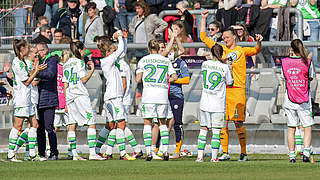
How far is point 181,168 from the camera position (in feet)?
37.3

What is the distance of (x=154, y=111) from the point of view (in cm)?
1313

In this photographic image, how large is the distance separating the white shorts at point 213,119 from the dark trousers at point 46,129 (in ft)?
9.61

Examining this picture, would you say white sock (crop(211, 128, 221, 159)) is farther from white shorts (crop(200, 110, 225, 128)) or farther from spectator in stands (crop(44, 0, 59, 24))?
spectator in stands (crop(44, 0, 59, 24))

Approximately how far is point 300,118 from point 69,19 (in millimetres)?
8753

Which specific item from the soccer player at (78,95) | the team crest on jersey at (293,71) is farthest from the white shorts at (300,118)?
the soccer player at (78,95)

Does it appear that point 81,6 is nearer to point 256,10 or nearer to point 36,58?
point 256,10

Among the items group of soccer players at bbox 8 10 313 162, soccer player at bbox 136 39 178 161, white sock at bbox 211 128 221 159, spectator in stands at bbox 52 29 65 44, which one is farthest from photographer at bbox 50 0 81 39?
A: white sock at bbox 211 128 221 159

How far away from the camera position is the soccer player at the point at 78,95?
542 inches

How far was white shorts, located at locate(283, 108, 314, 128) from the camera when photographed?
1291 centimetres

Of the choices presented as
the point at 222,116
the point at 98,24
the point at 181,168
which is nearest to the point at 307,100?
the point at 222,116

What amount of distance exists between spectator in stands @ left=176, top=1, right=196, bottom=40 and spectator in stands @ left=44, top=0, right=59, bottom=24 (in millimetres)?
4119

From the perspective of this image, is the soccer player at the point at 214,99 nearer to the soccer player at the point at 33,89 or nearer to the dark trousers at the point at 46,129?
the dark trousers at the point at 46,129

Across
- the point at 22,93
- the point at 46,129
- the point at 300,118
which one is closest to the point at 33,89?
the point at 22,93

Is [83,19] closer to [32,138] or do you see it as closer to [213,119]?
[32,138]
